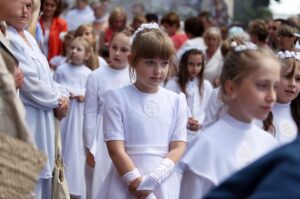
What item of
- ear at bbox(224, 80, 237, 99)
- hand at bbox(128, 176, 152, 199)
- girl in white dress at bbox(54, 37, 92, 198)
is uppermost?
ear at bbox(224, 80, 237, 99)

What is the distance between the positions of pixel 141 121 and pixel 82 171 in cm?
334

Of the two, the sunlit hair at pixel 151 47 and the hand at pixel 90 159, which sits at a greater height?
the sunlit hair at pixel 151 47

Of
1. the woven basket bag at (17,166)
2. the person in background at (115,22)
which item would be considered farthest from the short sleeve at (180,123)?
the person in background at (115,22)

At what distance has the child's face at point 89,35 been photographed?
1053 centimetres

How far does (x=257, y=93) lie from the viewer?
425 cm

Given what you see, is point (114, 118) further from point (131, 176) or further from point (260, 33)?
point (260, 33)

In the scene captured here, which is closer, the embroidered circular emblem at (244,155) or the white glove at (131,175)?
the embroidered circular emblem at (244,155)

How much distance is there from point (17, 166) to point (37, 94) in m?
2.09

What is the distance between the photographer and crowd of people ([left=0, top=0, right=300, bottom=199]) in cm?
425

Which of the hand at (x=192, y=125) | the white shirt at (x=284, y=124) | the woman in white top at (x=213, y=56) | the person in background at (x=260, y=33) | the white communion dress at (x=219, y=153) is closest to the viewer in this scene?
the white communion dress at (x=219, y=153)

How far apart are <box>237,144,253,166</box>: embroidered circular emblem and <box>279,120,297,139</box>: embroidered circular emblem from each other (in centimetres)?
193

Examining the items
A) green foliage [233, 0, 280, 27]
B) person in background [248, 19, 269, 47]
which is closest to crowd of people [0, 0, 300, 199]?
person in background [248, 19, 269, 47]

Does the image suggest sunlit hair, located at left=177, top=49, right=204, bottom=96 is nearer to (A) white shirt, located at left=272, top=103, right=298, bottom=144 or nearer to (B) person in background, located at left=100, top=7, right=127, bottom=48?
(A) white shirt, located at left=272, top=103, right=298, bottom=144

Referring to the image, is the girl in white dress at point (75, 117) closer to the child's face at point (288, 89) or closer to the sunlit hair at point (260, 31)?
the sunlit hair at point (260, 31)
